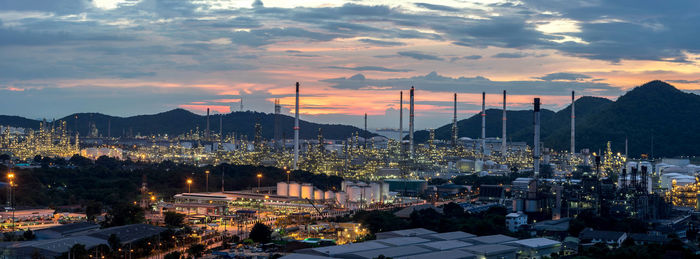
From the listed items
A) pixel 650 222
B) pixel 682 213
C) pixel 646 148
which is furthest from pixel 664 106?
pixel 650 222

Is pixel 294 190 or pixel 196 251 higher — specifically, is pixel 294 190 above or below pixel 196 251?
above

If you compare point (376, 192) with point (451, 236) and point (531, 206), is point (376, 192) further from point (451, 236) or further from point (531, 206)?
point (451, 236)

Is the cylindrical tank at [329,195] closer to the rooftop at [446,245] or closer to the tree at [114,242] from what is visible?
the rooftop at [446,245]

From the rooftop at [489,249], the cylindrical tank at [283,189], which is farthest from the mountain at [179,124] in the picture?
the rooftop at [489,249]

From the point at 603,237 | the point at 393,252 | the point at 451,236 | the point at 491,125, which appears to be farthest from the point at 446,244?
the point at 491,125

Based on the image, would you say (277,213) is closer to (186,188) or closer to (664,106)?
(186,188)

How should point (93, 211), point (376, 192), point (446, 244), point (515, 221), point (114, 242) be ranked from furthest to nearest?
point (376, 192)
point (93, 211)
point (515, 221)
point (446, 244)
point (114, 242)
